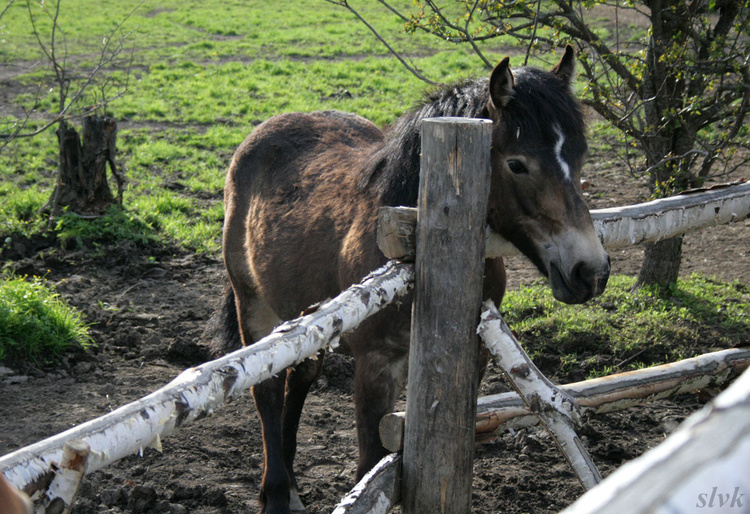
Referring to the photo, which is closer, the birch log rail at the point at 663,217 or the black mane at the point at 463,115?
the black mane at the point at 463,115

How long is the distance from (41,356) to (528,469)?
340 cm

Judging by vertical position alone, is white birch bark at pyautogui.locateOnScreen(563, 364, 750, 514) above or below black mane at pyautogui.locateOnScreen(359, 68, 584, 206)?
below

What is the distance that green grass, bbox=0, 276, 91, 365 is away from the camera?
465 centimetres

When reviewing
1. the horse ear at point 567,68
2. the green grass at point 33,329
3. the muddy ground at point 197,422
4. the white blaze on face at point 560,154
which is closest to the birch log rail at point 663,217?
the white blaze on face at point 560,154

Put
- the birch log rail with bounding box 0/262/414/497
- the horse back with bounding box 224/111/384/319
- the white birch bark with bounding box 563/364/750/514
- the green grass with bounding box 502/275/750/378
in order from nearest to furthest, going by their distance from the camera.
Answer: the white birch bark with bounding box 563/364/750/514
the birch log rail with bounding box 0/262/414/497
the horse back with bounding box 224/111/384/319
the green grass with bounding box 502/275/750/378

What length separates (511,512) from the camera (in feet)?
11.0

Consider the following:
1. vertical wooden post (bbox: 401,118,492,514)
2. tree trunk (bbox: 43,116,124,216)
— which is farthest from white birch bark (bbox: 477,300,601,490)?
tree trunk (bbox: 43,116,124,216)

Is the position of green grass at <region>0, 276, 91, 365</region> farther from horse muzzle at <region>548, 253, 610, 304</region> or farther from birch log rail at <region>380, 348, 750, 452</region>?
horse muzzle at <region>548, 253, 610, 304</region>

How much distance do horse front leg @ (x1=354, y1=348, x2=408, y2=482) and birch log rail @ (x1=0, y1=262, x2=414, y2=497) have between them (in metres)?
0.65

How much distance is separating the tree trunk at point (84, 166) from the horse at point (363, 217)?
3.12 metres

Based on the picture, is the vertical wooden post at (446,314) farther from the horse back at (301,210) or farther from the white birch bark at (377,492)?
the horse back at (301,210)

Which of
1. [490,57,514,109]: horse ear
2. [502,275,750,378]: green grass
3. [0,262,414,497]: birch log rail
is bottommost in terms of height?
[502,275,750,378]: green grass

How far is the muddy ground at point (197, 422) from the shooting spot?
3500 millimetres

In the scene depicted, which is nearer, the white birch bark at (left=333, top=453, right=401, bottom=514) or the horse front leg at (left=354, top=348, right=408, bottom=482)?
the white birch bark at (left=333, top=453, right=401, bottom=514)
